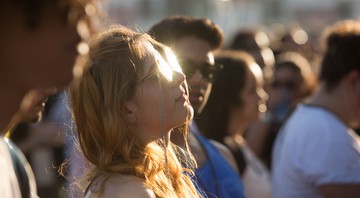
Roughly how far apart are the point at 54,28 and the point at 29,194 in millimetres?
555

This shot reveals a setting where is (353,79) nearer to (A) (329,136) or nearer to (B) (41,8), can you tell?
(A) (329,136)

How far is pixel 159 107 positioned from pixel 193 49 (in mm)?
898

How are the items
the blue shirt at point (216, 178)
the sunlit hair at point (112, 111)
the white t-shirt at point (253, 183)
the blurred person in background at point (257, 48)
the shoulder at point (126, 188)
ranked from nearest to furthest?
→ the shoulder at point (126, 188)
the sunlit hair at point (112, 111)
the blue shirt at point (216, 178)
the white t-shirt at point (253, 183)
the blurred person in background at point (257, 48)

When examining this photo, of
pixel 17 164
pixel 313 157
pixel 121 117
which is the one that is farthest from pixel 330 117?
pixel 17 164

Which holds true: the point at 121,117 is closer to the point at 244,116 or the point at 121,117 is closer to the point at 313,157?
the point at 313,157

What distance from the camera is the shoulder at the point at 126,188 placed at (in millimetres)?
2493

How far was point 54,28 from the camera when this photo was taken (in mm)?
1469

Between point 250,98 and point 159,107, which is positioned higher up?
point 159,107

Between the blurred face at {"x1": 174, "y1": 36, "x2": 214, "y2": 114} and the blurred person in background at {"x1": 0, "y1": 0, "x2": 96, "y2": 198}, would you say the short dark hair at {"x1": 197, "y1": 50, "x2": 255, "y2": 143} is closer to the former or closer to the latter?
the blurred face at {"x1": 174, "y1": 36, "x2": 214, "y2": 114}

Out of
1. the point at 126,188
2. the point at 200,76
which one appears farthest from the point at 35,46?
the point at 200,76

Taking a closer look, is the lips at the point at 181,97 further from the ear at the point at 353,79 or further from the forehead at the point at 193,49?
the ear at the point at 353,79

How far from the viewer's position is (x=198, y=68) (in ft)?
11.4

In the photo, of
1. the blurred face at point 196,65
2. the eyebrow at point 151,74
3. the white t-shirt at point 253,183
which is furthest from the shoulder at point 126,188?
the white t-shirt at point 253,183

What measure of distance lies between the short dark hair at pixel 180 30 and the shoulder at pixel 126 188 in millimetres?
1051
